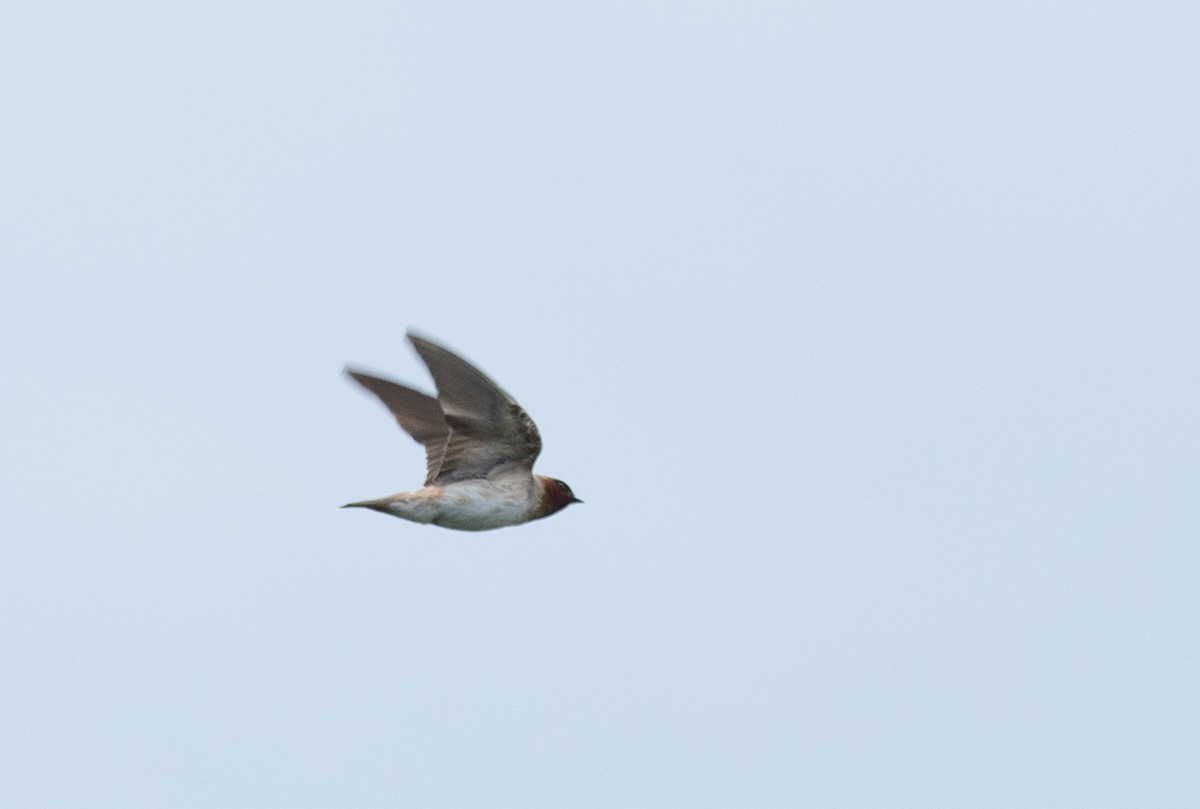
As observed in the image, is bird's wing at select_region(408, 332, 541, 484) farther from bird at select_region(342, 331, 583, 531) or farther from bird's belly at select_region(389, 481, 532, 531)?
bird's belly at select_region(389, 481, 532, 531)

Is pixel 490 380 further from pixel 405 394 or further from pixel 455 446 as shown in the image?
pixel 405 394

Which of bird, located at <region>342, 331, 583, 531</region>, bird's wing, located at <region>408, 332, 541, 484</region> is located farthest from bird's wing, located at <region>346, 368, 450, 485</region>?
bird's wing, located at <region>408, 332, 541, 484</region>

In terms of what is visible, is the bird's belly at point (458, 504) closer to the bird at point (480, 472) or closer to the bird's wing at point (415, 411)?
the bird at point (480, 472)

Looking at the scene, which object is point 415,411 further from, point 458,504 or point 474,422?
point 474,422

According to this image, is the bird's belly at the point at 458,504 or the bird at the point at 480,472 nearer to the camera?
the bird at the point at 480,472

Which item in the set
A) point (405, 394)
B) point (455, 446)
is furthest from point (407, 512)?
point (405, 394)

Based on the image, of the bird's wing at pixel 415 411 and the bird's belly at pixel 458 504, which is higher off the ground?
the bird's wing at pixel 415 411

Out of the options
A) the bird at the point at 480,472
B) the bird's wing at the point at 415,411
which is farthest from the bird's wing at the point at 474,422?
the bird's wing at the point at 415,411

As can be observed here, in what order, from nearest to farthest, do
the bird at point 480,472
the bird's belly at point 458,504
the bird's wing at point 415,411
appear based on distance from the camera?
the bird at point 480,472, the bird's belly at point 458,504, the bird's wing at point 415,411
